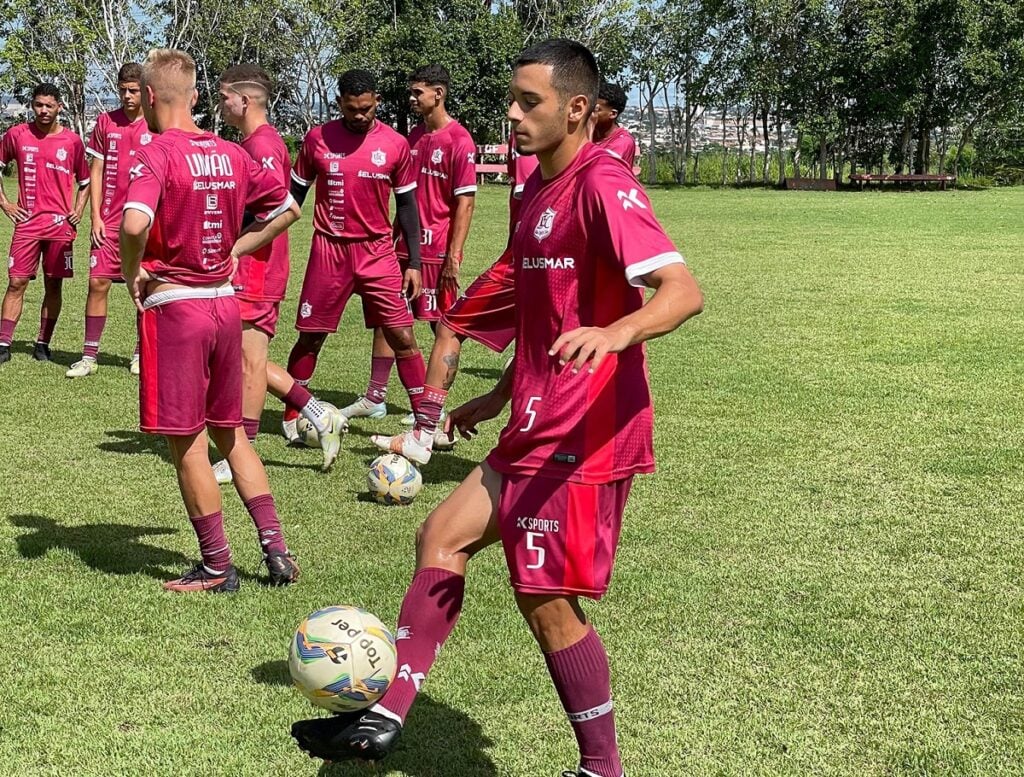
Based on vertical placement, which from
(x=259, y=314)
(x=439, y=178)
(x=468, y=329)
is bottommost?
(x=259, y=314)

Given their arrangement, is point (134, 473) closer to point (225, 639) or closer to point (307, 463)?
point (307, 463)

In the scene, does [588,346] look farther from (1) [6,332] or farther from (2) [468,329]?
(1) [6,332]

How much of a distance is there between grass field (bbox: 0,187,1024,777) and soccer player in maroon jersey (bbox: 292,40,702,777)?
59cm

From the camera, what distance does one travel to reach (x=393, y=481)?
6957 millimetres

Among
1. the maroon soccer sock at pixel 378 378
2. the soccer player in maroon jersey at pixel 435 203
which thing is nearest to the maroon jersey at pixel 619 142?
the soccer player in maroon jersey at pixel 435 203

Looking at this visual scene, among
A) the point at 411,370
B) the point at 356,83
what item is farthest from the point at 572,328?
the point at 411,370

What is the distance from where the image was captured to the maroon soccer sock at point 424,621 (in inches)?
139

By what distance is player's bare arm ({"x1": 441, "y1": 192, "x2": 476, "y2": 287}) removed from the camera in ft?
29.6

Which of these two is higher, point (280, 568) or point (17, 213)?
point (17, 213)

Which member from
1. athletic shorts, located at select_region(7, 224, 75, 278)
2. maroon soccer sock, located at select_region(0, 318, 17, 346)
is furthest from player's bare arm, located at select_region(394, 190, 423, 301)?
maroon soccer sock, located at select_region(0, 318, 17, 346)

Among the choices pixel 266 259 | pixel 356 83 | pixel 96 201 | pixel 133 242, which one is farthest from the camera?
pixel 96 201

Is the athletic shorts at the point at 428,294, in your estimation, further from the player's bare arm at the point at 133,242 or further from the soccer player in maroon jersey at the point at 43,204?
the player's bare arm at the point at 133,242

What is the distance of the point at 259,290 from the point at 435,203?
227cm

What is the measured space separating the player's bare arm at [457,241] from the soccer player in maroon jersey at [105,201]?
11.0 feet
